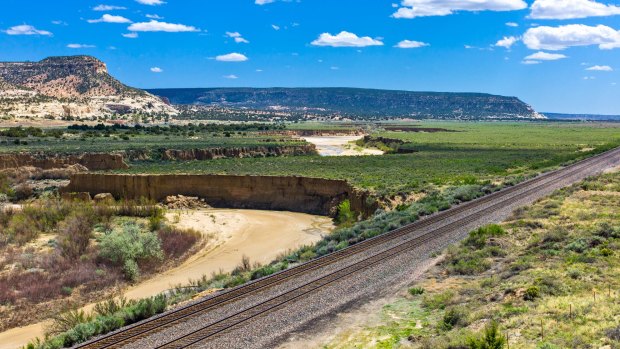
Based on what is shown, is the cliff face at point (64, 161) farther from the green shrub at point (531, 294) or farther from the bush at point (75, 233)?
the green shrub at point (531, 294)

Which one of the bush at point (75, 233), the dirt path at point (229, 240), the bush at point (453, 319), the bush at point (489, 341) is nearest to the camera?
the bush at point (489, 341)

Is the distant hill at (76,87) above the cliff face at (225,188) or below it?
above

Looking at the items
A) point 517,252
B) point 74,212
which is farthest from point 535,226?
point 74,212

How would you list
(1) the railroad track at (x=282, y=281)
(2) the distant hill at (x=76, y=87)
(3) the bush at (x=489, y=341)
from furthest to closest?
(2) the distant hill at (x=76, y=87), (1) the railroad track at (x=282, y=281), (3) the bush at (x=489, y=341)

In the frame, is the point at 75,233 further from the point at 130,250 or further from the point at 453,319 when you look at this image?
the point at 453,319

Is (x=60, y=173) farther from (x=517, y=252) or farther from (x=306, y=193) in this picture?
(x=517, y=252)

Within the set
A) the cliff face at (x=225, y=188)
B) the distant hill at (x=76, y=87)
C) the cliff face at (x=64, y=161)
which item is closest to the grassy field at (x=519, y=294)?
the cliff face at (x=225, y=188)

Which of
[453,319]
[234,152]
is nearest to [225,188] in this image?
[234,152]

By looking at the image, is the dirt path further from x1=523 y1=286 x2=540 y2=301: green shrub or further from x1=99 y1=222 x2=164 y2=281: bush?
x1=523 y1=286 x2=540 y2=301: green shrub
